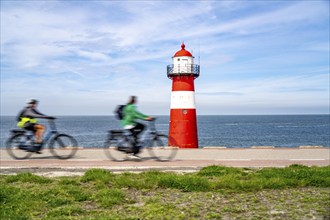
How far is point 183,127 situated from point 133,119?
11.6 m

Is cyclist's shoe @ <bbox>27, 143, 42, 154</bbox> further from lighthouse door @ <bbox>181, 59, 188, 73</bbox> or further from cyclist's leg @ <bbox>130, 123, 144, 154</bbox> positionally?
lighthouse door @ <bbox>181, 59, 188, 73</bbox>

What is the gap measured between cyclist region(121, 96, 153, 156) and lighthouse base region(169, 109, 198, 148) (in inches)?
445

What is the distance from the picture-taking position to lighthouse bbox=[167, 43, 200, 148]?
2328 centimetres

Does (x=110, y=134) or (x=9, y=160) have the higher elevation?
(x=110, y=134)

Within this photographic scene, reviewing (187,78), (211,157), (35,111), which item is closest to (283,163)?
(211,157)

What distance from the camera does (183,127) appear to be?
23.3 meters

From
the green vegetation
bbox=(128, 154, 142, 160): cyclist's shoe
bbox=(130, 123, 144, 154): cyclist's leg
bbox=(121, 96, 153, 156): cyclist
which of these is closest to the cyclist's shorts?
bbox=(121, 96, 153, 156): cyclist

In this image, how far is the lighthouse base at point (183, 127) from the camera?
917 inches

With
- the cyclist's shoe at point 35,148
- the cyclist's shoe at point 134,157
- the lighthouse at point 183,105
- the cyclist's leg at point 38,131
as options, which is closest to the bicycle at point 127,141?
the cyclist's shoe at point 134,157

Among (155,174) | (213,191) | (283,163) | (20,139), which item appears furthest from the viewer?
(20,139)

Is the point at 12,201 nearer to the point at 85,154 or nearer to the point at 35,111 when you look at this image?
the point at 35,111

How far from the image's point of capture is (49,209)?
6035mm

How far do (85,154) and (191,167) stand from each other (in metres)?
4.94

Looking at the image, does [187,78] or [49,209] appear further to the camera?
[187,78]
